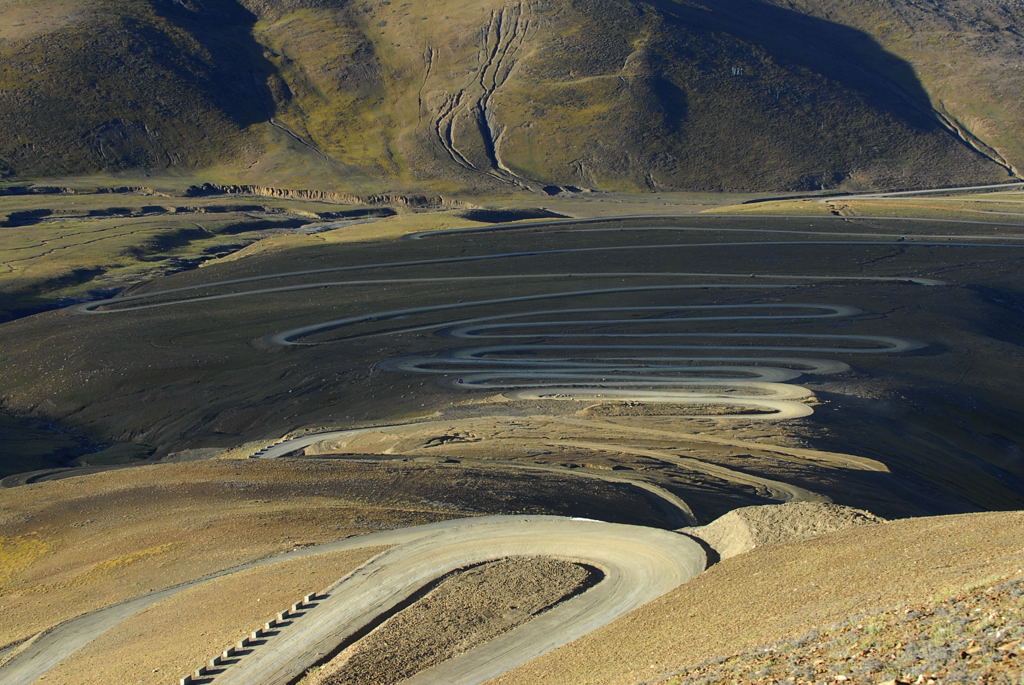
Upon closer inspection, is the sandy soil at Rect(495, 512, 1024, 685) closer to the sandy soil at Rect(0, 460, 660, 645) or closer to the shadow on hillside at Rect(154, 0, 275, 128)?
the sandy soil at Rect(0, 460, 660, 645)

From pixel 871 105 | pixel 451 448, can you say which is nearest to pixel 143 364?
pixel 451 448

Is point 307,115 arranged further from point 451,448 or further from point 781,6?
point 451,448

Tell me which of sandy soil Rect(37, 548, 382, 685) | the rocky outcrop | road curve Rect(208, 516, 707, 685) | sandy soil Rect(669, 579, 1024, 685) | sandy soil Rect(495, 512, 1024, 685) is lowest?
the rocky outcrop

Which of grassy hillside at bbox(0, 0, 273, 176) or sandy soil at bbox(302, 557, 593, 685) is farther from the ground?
grassy hillside at bbox(0, 0, 273, 176)

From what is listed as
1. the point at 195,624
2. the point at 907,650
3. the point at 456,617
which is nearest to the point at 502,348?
the point at 195,624

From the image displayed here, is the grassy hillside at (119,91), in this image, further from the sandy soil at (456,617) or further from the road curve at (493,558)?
the sandy soil at (456,617)

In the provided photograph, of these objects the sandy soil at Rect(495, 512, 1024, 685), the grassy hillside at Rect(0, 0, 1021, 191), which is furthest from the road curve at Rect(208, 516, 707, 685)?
the grassy hillside at Rect(0, 0, 1021, 191)
